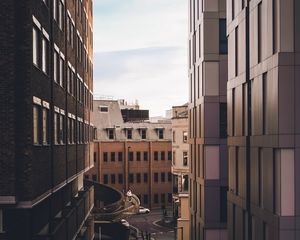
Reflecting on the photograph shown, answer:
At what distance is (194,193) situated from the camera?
38.2m

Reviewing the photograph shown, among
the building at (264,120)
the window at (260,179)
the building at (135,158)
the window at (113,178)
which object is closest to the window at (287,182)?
the building at (264,120)

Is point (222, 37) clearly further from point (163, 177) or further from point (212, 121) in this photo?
point (163, 177)

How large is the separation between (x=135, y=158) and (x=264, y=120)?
63125 mm

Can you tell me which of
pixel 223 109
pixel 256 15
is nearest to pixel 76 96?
pixel 223 109

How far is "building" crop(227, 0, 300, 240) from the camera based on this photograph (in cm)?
1742

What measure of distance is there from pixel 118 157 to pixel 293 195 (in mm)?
64910

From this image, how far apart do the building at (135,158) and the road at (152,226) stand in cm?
423

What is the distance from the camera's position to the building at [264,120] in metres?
17.4

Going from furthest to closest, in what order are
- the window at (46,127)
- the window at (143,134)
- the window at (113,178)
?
the window at (143,134) → the window at (113,178) → the window at (46,127)

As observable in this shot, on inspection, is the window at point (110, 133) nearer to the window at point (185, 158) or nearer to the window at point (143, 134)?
the window at point (143, 134)

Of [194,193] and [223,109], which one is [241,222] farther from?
[194,193]

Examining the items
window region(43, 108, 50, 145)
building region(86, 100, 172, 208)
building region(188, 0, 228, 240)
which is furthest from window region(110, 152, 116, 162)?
window region(43, 108, 50, 145)

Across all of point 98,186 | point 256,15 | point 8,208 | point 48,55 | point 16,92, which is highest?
point 256,15

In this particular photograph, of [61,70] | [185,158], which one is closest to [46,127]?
[61,70]
